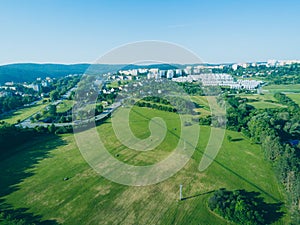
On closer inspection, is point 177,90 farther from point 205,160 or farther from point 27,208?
point 27,208

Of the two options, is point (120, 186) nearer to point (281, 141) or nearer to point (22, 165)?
point (22, 165)

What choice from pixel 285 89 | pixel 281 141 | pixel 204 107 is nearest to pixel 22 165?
pixel 281 141

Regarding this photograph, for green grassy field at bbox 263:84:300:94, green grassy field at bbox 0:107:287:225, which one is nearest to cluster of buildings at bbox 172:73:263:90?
green grassy field at bbox 263:84:300:94

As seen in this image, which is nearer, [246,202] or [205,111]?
[246,202]

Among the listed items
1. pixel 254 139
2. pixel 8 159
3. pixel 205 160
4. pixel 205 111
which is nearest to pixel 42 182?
pixel 8 159

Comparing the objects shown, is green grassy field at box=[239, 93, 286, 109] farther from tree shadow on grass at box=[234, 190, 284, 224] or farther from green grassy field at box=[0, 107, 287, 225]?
tree shadow on grass at box=[234, 190, 284, 224]

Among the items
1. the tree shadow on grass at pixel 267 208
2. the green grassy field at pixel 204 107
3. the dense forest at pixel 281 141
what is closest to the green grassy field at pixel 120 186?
the tree shadow on grass at pixel 267 208
